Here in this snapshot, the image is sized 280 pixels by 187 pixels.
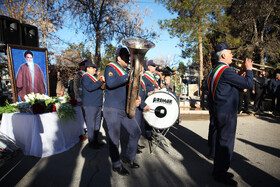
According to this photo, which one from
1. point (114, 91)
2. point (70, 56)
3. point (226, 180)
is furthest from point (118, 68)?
point (70, 56)

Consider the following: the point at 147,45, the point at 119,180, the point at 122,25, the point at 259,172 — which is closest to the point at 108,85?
the point at 147,45

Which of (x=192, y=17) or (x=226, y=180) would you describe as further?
(x=192, y=17)

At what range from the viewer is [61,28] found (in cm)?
1081

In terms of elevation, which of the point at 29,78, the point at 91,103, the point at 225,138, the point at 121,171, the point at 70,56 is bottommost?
the point at 121,171

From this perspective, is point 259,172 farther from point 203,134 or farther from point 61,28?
point 61,28

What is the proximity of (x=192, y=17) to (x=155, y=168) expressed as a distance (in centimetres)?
739

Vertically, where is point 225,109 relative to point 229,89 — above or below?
below

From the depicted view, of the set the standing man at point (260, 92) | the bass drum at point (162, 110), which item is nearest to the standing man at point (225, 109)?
the bass drum at point (162, 110)

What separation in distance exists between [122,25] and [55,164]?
9239mm

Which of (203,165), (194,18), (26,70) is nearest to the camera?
(203,165)

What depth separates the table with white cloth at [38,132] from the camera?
3652mm

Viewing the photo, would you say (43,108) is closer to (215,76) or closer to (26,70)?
(26,70)

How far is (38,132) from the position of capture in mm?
3623

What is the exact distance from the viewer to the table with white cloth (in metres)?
3.65
